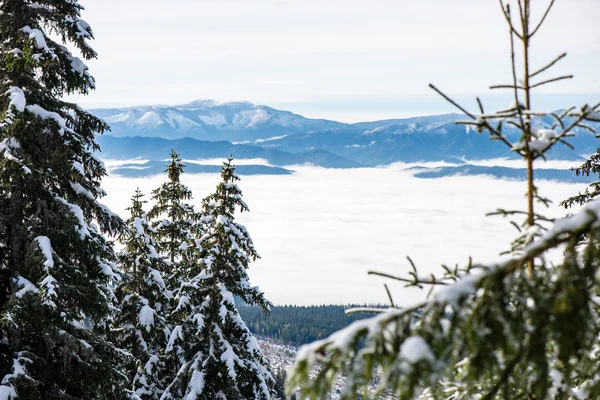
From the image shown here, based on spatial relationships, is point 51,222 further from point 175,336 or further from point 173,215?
point 173,215

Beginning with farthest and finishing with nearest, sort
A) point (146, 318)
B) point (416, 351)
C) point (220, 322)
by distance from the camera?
point (146, 318), point (220, 322), point (416, 351)

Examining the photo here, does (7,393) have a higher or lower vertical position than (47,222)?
lower

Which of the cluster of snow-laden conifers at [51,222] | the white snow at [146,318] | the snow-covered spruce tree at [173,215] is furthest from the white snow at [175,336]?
the snow-covered spruce tree at [173,215]

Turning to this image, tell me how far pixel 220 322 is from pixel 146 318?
11.4 ft

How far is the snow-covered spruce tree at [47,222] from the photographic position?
838 cm

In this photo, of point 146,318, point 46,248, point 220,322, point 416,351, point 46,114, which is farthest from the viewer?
point 146,318

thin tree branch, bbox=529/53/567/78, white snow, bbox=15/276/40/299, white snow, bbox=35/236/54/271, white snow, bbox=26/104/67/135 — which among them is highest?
white snow, bbox=26/104/67/135

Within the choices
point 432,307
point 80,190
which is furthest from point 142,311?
point 432,307

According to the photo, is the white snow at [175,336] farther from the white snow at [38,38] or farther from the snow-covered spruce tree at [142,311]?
the white snow at [38,38]

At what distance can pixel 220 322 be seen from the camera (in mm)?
14070

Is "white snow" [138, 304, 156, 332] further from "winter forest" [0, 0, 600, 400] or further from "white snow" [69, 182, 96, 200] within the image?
"white snow" [69, 182, 96, 200]

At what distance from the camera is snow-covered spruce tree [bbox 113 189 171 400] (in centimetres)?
1611

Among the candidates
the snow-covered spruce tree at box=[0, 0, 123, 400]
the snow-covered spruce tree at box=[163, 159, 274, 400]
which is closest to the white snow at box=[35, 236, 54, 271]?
the snow-covered spruce tree at box=[0, 0, 123, 400]

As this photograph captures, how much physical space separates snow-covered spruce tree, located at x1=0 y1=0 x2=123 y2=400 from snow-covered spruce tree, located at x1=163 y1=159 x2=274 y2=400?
375cm
